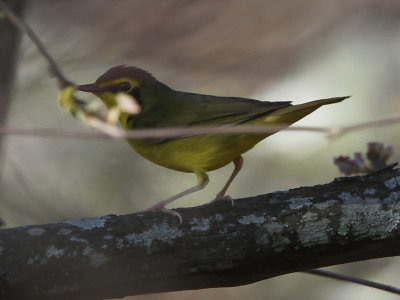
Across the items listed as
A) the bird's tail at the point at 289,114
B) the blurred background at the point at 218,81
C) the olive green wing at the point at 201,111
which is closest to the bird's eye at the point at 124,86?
the olive green wing at the point at 201,111

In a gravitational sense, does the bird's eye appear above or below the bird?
above

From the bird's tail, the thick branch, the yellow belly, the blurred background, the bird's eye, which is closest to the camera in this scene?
the thick branch

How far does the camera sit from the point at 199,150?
388 cm

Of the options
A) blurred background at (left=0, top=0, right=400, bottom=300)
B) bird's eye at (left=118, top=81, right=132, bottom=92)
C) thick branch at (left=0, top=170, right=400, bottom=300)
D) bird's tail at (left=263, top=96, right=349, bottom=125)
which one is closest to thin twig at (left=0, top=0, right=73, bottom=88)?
thick branch at (left=0, top=170, right=400, bottom=300)

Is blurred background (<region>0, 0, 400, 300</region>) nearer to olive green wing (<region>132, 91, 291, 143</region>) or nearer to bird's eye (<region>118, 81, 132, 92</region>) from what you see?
bird's eye (<region>118, 81, 132, 92</region>)

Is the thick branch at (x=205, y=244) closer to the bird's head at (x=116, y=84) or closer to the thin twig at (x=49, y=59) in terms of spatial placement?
the thin twig at (x=49, y=59)

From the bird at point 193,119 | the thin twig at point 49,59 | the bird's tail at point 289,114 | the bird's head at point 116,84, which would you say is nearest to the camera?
the thin twig at point 49,59

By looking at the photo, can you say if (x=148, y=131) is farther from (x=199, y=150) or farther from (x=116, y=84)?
(x=116, y=84)

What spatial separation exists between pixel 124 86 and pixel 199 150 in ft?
2.32

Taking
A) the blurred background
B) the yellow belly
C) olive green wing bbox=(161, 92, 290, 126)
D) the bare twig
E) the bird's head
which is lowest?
the bare twig

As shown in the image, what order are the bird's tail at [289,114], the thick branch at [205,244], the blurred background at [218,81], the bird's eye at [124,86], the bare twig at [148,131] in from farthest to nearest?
the blurred background at [218,81] < the bird's eye at [124,86] < the bird's tail at [289,114] < the thick branch at [205,244] < the bare twig at [148,131]

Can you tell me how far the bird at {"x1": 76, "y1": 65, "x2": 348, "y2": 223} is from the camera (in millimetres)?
3725

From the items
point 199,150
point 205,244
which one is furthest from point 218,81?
point 205,244

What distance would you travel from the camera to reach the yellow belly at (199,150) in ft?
12.6
